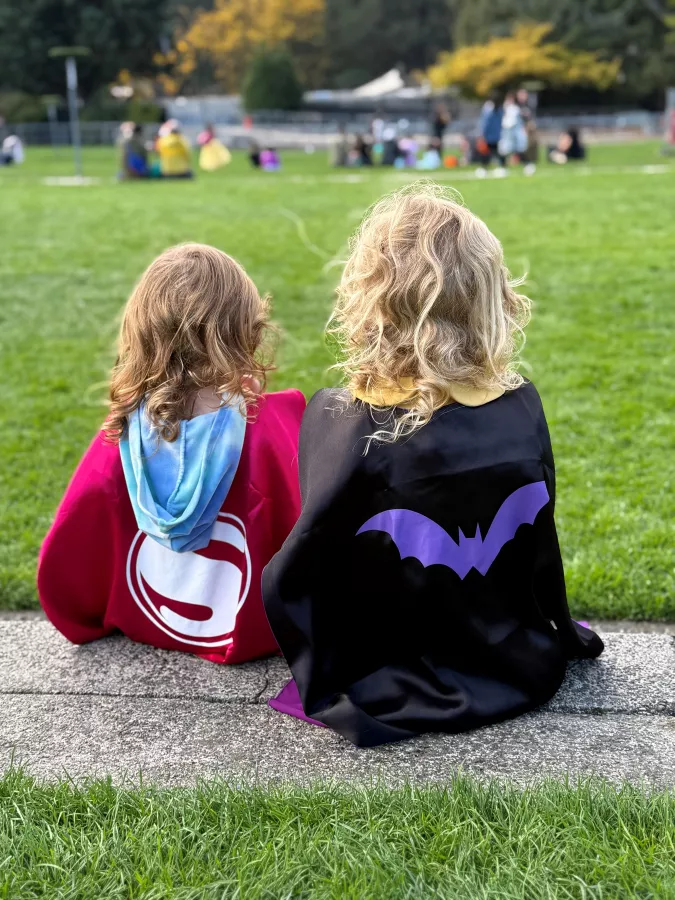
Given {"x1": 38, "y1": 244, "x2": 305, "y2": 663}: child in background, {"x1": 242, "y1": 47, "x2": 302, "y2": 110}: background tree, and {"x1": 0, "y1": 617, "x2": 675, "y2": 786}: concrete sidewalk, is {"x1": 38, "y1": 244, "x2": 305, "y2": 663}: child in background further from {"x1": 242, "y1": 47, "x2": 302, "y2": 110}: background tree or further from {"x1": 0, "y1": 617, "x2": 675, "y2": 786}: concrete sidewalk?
{"x1": 242, "y1": 47, "x2": 302, "y2": 110}: background tree

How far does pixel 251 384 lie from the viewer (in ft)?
10.5

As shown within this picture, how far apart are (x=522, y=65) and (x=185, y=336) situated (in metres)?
50.4

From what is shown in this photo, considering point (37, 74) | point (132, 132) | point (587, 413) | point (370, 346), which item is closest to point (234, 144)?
point (37, 74)

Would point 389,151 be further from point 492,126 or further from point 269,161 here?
point 492,126

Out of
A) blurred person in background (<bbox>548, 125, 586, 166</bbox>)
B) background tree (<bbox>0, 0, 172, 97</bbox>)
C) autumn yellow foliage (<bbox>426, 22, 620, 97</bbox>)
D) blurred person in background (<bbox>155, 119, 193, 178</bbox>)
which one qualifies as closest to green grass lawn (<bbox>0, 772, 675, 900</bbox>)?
blurred person in background (<bbox>155, 119, 193, 178</bbox>)

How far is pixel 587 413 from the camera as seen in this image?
5926 mm

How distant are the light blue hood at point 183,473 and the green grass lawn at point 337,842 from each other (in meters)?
0.87

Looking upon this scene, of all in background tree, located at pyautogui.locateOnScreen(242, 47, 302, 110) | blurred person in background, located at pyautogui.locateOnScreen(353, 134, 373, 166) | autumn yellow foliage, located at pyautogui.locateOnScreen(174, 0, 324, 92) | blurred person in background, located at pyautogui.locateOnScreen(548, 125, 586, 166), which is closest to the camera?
blurred person in background, located at pyautogui.locateOnScreen(548, 125, 586, 166)

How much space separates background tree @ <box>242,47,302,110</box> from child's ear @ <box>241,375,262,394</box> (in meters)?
53.5

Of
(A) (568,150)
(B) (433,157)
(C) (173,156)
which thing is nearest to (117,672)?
(C) (173,156)

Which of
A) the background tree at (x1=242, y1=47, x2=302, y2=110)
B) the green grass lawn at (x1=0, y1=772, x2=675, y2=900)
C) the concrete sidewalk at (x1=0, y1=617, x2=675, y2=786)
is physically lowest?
the concrete sidewalk at (x1=0, y1=617, x2=675, y2=786)

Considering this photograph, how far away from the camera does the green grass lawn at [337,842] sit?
212 centimetres

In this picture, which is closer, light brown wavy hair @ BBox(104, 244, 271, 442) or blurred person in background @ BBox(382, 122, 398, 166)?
light brown wavy hair @ BBox(104, 244, 271, 442)

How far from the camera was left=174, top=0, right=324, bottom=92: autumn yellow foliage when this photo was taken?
201 feet
